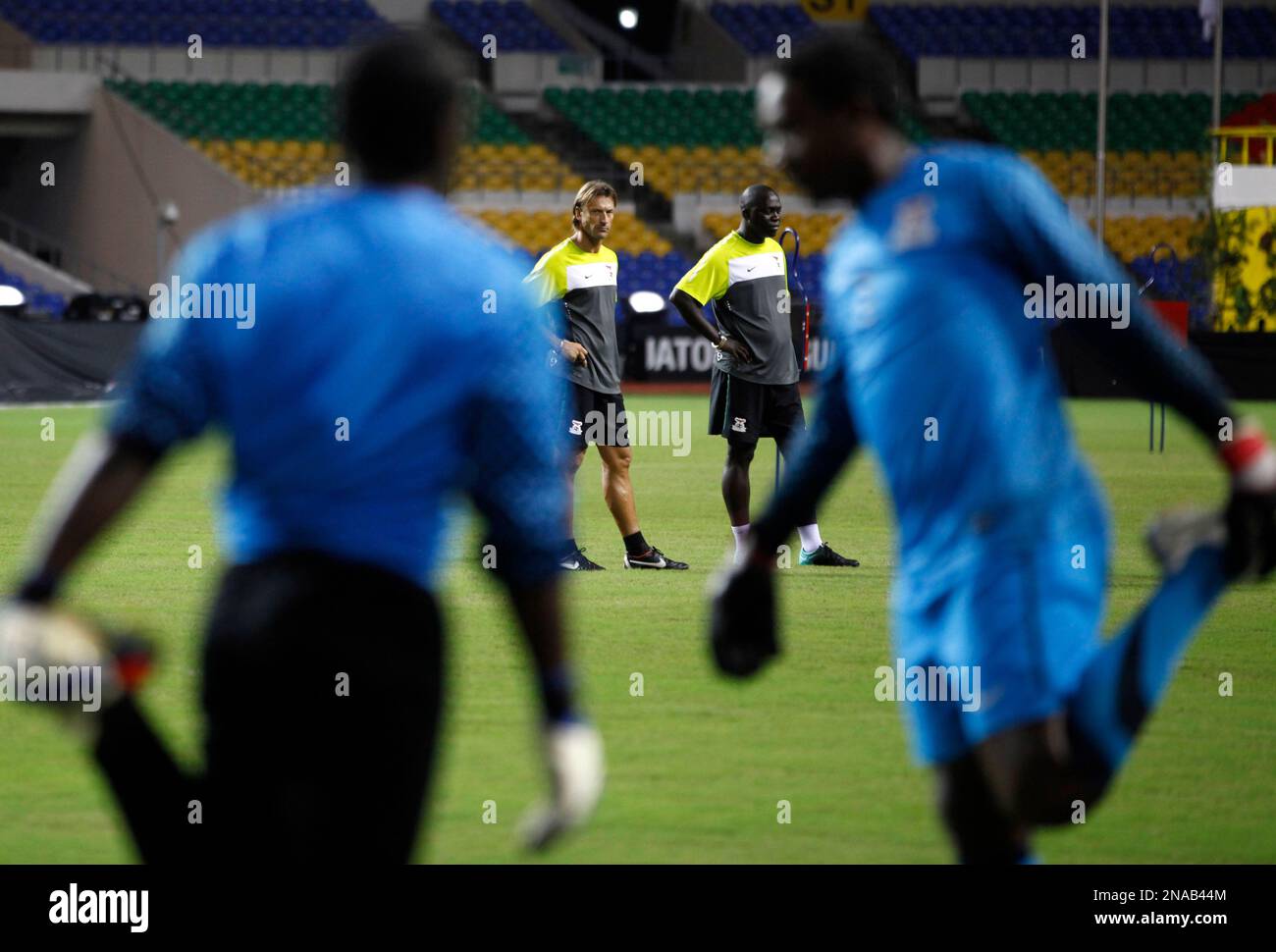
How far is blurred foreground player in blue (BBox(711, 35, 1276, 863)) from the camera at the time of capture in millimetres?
3691

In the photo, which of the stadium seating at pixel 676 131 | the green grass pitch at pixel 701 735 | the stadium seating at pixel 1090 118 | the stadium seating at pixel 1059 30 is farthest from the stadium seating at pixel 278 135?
the green grass pitch at pixel 701 735

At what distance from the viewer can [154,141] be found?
126 feet

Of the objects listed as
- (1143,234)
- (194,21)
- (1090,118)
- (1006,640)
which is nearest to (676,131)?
(1090,118)

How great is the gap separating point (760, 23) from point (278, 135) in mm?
11706

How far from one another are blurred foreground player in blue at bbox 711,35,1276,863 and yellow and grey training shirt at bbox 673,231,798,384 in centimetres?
897

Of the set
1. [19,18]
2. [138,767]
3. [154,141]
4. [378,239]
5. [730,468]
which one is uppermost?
[19,18]

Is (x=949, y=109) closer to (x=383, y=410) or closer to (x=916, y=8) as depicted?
(x=916, y=8)

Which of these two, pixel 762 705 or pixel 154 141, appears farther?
pixel 154 141

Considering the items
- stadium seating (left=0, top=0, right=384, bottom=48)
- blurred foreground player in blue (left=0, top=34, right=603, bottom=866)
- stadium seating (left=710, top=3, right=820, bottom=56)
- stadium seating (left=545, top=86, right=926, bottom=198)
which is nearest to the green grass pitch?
blurred foreground player in blue (left=0, top=34, right=603, bottom=866)

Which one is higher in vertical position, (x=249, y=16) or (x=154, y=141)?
(x=249, y=16)

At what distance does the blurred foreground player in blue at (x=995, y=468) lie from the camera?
3.69 metres

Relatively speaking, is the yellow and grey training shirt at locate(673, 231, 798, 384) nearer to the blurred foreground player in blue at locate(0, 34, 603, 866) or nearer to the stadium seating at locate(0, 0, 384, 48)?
the blurred foreground player in blue at locate(0, 34, 603, 866)

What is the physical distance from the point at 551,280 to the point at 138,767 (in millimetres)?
9745
